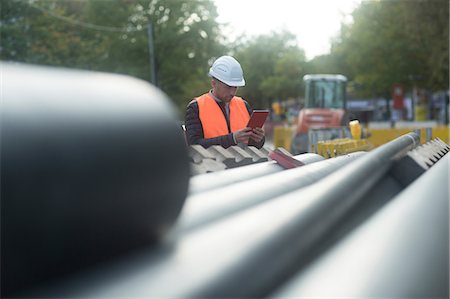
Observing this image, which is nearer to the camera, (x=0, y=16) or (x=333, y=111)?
(x=333, y=111)

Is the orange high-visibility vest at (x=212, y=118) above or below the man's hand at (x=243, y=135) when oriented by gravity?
above

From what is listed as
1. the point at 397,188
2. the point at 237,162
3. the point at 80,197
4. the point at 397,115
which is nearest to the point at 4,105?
the point at 80,197

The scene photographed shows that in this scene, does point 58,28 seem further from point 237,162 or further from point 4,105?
point 4,105

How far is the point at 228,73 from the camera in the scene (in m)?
4.81

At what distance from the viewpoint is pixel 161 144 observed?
160cm

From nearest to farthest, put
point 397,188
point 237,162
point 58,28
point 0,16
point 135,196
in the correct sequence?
point 135,196 < point 397,188 < point 237,162 < point 0,16 < point 58,28

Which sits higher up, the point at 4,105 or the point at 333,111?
the point at 4,105

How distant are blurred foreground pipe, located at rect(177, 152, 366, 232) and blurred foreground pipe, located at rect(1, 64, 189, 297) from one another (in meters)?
0.17

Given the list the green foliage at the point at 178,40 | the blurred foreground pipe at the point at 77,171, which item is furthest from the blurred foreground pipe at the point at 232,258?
the green foliage at the point at 178,40

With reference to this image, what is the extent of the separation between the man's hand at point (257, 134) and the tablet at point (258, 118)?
33 millimetres

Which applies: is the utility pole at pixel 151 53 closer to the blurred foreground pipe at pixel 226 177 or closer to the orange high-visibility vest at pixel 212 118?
the orange high-visibility vest at pixel 212 118

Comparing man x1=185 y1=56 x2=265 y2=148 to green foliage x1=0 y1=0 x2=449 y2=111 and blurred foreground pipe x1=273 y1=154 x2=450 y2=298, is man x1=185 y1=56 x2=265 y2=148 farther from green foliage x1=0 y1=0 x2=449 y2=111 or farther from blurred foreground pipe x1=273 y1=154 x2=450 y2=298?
green foliage x1=0 y1=0 x2=449 y2=111

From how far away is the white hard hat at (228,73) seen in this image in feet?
15.8

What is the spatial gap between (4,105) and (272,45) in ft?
194
